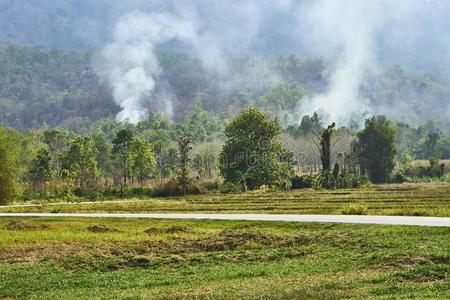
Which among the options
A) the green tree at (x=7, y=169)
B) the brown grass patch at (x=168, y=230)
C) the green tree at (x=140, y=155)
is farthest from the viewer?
the green tree at (x=140, y=155)

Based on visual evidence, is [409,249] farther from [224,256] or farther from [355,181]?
[355,181]

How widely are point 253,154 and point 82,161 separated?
111ft

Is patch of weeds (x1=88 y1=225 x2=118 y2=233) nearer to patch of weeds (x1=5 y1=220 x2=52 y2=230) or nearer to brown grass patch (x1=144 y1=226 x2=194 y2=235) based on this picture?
brown grass patch (x1=144 y1=226 x2=194 y2=235)

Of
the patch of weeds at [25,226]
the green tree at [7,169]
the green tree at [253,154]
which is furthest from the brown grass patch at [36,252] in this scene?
the green tree at [253,154]

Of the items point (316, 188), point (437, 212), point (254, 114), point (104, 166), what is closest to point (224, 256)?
point (437, 212)

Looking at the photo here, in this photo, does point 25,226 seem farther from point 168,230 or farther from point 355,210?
point 355,210

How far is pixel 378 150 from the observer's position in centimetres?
12488

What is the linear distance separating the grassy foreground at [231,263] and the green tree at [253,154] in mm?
68241

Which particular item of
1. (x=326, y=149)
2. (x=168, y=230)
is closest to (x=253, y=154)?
(x=326, y=149)

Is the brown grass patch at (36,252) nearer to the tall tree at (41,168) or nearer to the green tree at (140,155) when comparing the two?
the tall tree at (41,168)

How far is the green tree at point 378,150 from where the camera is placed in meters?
123

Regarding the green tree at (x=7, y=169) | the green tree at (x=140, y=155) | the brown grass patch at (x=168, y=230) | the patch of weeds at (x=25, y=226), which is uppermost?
the green tree at (x=140, y=155)

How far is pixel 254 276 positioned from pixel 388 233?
10.6m

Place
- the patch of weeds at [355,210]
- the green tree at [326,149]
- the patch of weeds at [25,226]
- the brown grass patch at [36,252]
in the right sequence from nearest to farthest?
the brown grass patch at [36,252]
the patch of weeds at [25,226]
the patch of weeds at [355,210]
the green tree at [326,149]
